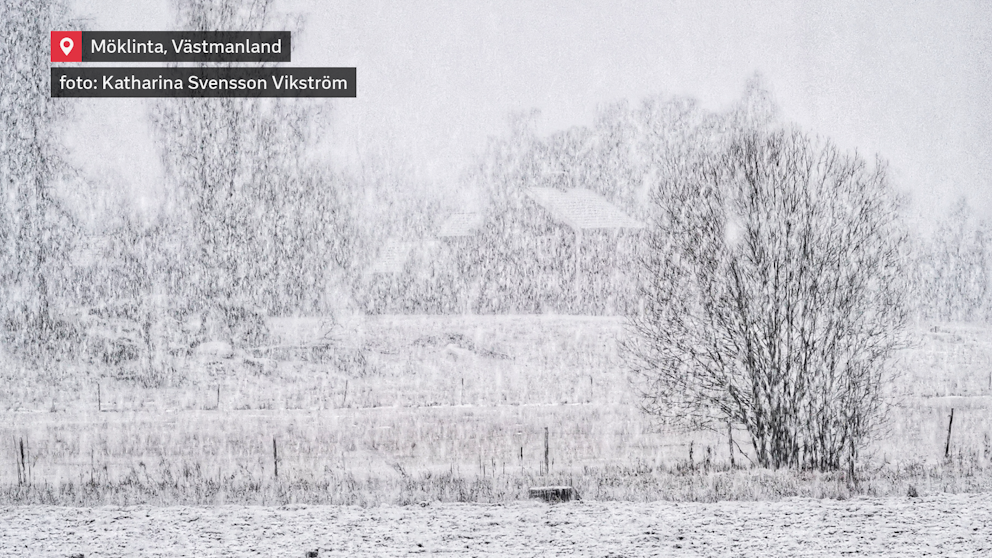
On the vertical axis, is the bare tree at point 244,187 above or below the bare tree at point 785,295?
above

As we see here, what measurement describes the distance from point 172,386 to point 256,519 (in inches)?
A: 753

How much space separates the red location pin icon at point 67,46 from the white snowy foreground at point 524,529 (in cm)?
1940

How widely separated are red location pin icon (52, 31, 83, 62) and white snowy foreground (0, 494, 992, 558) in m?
19.4

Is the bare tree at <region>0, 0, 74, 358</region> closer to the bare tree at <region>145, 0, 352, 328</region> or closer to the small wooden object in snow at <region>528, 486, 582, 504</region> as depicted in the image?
the bare tree at <region>145, 0, 352, 328</region>

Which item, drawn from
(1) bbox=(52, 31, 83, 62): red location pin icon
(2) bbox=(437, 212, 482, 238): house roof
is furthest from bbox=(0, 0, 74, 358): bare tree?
(2) bbox=(437, 212, 482, 238): house roof

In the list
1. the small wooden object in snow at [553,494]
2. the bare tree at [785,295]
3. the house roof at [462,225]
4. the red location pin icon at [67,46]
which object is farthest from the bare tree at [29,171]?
the house roof at [462,225]

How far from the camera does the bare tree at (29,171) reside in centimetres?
2678

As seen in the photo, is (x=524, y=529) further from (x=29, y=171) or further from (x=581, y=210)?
→ (x=581, y=210)

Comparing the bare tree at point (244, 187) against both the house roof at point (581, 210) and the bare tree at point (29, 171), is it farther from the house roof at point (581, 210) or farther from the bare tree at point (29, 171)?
the house roof at point (581, 210)

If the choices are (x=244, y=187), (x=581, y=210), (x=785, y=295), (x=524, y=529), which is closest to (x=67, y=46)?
(x=244, y=187)

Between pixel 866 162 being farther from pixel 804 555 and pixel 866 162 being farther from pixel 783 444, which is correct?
pixel 804 555

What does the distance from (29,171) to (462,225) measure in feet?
106

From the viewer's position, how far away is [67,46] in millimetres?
27438

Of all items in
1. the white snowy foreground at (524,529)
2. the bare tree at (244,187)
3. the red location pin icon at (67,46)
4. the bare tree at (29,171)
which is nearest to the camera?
the white snowy foreground at (524,529)
